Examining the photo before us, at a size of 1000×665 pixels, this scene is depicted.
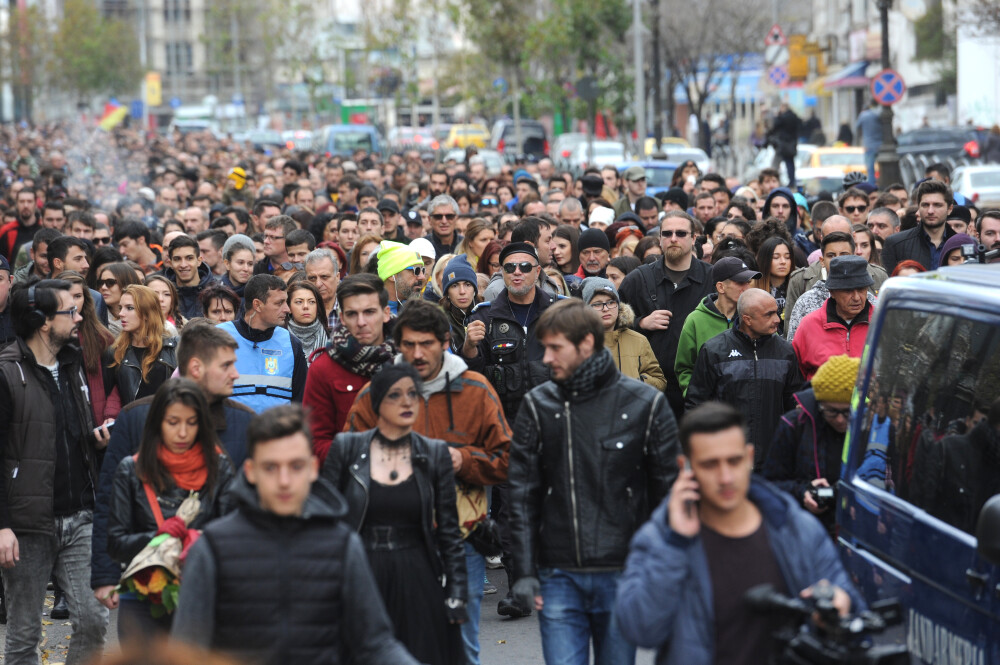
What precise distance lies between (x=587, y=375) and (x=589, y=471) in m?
0.34

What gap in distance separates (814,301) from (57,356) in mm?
4397

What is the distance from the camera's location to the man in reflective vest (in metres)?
6.98

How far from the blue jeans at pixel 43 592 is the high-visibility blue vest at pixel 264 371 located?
104 cm

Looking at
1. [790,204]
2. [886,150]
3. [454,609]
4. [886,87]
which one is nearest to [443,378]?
[454,609]

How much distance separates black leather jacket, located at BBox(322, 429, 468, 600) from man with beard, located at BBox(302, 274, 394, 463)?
1.03 metres

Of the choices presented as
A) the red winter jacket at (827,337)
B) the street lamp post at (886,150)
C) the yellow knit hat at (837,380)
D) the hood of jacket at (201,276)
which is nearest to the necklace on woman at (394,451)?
the yellow knit hat at (837,380)

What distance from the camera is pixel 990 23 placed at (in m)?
35.2

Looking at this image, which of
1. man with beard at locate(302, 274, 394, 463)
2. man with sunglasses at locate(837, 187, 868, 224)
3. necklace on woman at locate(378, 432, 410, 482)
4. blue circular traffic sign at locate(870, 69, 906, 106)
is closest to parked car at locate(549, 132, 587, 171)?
blue circular traffic sign at locate(870, 69, 906, 106)

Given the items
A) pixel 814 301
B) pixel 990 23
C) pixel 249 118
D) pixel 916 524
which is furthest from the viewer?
pixel 249 118

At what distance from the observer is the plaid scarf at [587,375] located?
5.07 metres

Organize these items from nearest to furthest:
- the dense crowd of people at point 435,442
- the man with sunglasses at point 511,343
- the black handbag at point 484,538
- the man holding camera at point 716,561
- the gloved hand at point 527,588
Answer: the man holding camera at point 716,561, the dense crowd of people at point 435,442, the gloved hand at point 527,588, the black handbag at point 484,538, the man with sunglasses at point 511,343

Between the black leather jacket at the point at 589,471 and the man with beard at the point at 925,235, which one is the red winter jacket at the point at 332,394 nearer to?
the black leather jacket at the point at 589,471

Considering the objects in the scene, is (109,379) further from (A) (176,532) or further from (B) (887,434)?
(B) (887,434)

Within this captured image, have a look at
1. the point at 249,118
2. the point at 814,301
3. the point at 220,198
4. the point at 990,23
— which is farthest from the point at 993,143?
the point at 249,118
